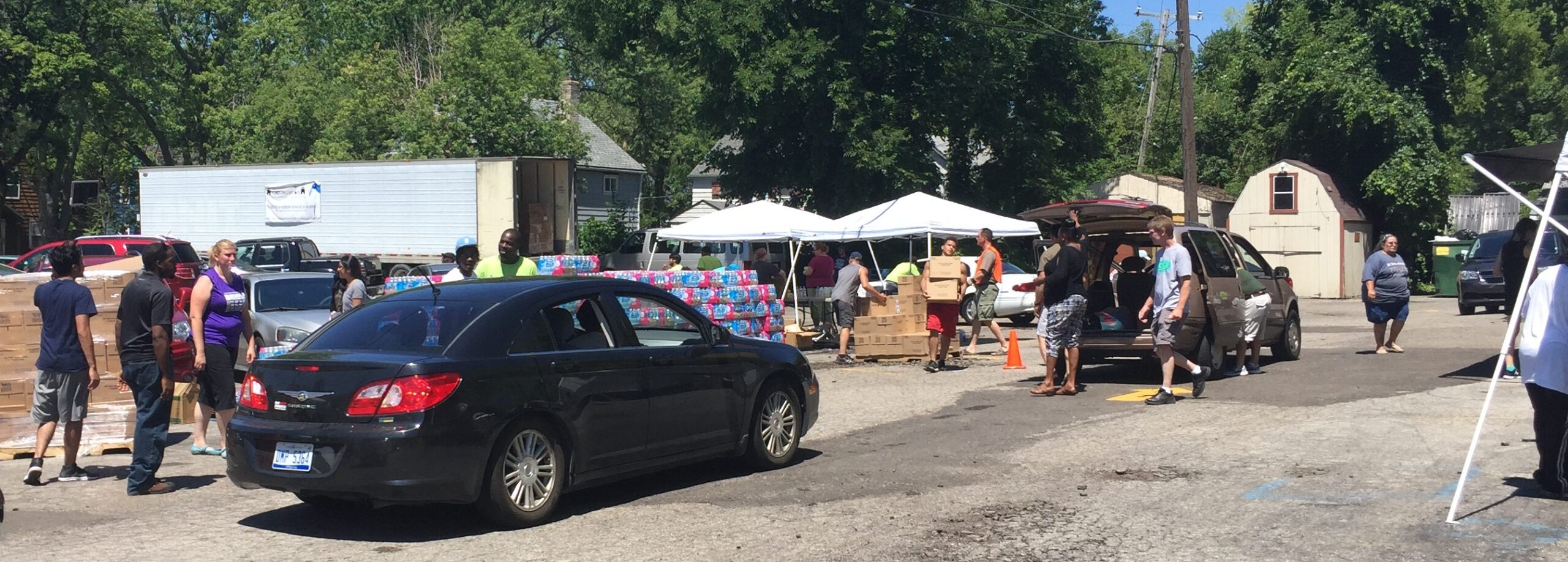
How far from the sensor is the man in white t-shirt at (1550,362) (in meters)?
7.39

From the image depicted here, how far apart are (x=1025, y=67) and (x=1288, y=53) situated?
11.2m

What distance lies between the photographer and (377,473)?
22.9 feet

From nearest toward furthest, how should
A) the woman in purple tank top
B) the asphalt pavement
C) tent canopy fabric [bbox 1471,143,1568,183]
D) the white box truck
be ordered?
1. the asphalt pavement
2. the woman in purple tank top
3. tent canopy fabric [bbox 1471,143,1568,183]
4. the white box truck

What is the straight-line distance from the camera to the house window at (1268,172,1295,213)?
132 feet

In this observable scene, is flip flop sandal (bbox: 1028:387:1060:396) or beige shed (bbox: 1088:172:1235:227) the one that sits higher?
beige shed (bbox: 1088:172:1235:227)

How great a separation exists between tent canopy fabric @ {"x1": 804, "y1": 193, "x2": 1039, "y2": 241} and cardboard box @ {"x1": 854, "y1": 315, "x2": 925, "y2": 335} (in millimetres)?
2784

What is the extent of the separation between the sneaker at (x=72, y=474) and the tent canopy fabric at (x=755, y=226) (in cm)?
1327

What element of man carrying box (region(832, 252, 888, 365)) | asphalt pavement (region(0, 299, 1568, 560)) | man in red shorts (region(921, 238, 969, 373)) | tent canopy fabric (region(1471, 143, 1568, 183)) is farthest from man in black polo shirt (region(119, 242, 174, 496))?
man carrying box (region(832, 252, 888, 365))

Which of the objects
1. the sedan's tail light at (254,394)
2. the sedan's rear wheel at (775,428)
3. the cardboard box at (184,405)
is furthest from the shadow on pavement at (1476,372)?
the cardboard box at (184,405)

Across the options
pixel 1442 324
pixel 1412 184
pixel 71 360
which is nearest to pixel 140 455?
pixel 71 360

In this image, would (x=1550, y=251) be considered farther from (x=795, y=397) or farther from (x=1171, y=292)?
(x=795, y=397)

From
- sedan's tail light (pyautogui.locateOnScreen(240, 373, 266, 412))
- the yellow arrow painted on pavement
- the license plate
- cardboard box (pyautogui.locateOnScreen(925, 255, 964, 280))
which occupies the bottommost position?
the yellow arrow painted on pavement

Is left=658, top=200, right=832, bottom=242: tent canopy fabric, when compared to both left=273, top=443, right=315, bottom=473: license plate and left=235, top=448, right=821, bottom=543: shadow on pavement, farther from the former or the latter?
left=273, top=443, right=315, bottom=473: license plate

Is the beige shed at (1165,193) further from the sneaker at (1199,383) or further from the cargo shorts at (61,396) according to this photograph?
the cargo shorts at (61,396)
